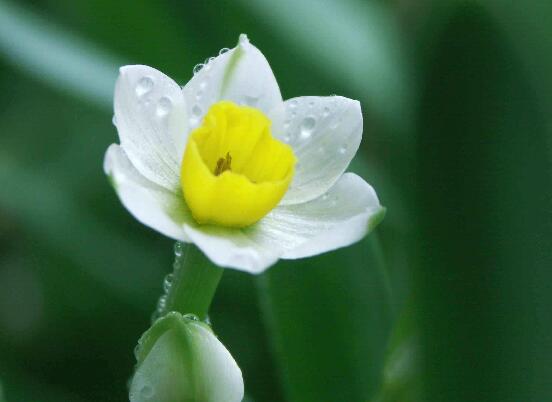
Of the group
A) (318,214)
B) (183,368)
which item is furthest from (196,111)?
(183,368)

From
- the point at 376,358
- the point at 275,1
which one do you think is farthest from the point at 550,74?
the point at 275,1

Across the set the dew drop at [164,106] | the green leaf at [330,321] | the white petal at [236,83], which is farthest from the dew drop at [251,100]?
the green leaf at [330,321]

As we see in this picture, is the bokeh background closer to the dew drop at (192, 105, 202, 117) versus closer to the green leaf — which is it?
the green leaf

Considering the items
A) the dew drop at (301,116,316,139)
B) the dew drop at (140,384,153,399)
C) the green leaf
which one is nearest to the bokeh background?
the green leaf

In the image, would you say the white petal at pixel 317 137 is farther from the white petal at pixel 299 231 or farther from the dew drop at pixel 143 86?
the dew drop at pixel 143 86

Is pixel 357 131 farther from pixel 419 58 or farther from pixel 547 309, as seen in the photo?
pixel 547 309
